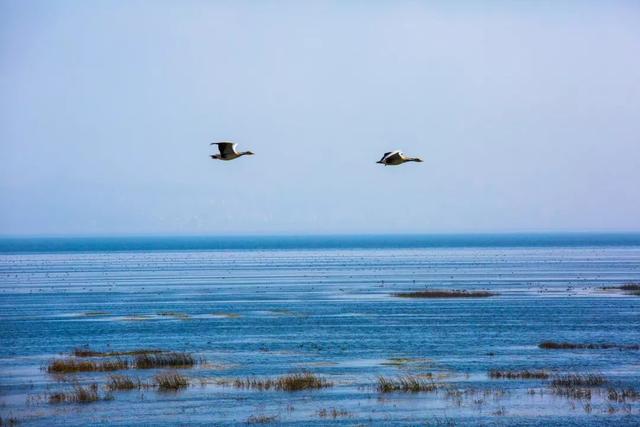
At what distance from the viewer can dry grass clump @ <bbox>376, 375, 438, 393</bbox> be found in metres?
40.7

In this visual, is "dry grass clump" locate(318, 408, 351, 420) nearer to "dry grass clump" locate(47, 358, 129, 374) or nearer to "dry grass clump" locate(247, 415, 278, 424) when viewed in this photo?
"dry grass clump" locate(247, 415, 278, 424)

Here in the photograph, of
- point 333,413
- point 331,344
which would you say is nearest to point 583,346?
point 331,344

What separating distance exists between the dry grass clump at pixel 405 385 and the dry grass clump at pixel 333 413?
12.5 feet

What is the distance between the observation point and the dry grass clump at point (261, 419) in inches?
1411

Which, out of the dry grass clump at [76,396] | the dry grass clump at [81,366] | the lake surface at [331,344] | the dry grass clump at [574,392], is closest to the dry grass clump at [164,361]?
the dry grass clump at [81,366]

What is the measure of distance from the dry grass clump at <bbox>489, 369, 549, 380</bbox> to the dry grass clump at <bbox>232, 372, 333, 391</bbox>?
305 inches

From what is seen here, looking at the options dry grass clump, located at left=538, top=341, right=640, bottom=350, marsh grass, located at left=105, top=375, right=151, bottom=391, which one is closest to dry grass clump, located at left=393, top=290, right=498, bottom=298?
dry grass clump, located at left=538, top=341, right=640, bottom=350

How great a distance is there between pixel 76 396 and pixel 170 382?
13.7 ft

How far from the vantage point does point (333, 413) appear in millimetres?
36781

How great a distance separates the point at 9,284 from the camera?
→ 113812 mm

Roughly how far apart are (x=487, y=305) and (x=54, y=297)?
41605 mm

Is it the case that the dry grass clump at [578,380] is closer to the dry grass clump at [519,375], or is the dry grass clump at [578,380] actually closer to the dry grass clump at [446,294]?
the dry grass clump at [519,375]

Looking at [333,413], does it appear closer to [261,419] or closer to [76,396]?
[261,419]

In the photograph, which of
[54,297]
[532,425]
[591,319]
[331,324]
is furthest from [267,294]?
[532,425]
